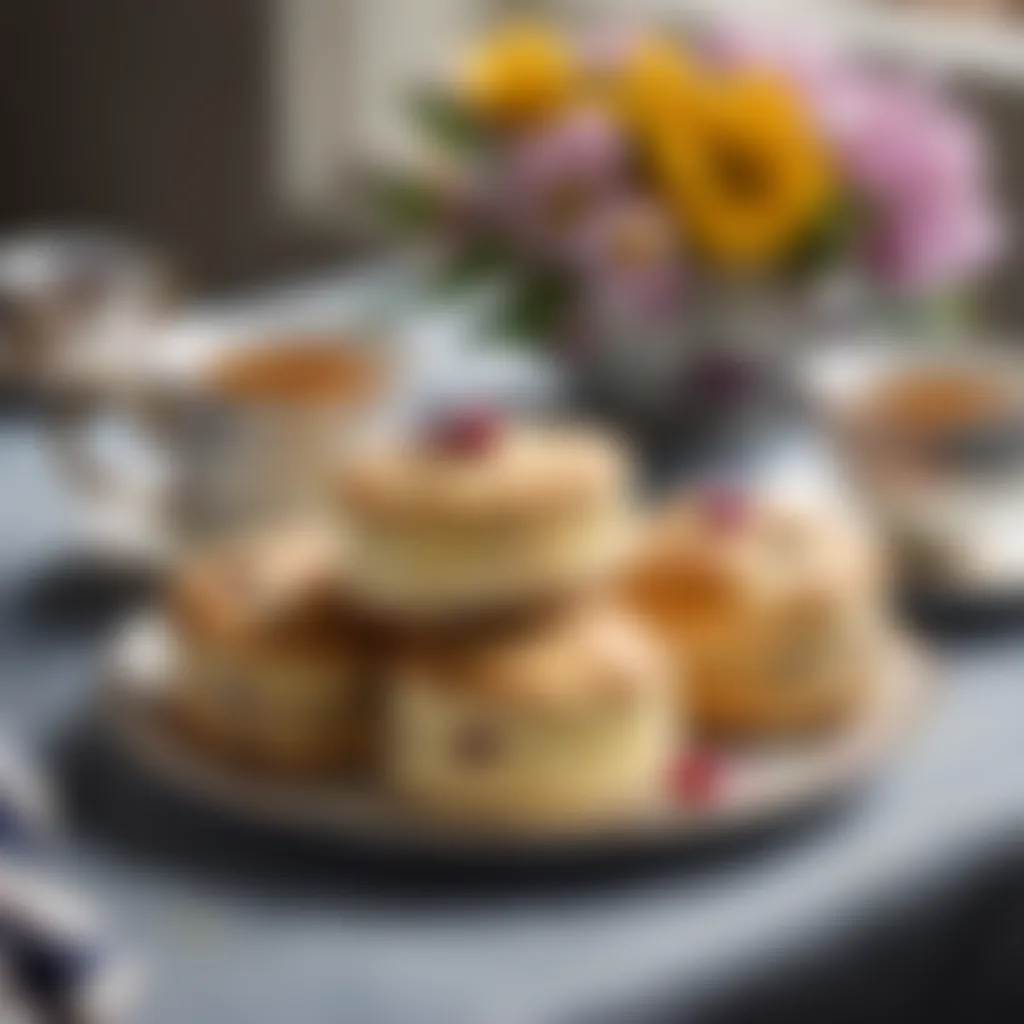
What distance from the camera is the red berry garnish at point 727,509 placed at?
0.97 metres

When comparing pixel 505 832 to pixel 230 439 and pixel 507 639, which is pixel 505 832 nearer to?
pixel 507 639

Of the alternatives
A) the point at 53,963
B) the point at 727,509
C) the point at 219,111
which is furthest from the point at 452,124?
the point at 219,111

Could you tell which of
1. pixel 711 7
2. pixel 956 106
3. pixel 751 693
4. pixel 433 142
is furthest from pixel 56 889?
pixel 711 7

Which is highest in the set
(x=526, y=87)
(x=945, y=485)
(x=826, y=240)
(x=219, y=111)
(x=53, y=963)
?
(x=219, y=111)

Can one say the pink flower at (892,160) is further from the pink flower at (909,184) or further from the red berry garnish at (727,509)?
the red berry garnish at (727,509)

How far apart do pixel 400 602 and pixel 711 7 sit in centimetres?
122

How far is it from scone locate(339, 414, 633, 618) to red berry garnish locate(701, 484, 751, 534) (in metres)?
0.07

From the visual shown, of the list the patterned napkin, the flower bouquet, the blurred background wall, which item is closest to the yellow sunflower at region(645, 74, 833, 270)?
the flower bouquet

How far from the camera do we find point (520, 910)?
0.82m

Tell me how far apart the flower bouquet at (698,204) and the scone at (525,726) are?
342mm

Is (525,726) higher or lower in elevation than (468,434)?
lower

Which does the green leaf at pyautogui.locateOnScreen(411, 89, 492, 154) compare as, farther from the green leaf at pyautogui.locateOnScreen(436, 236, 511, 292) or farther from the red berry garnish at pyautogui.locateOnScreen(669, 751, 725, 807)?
the red berry garnish at pyautogui.locateOnScreen(669, 751, 725, 807)

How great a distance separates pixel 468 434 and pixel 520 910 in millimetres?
191

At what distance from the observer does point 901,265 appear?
1189 mm
